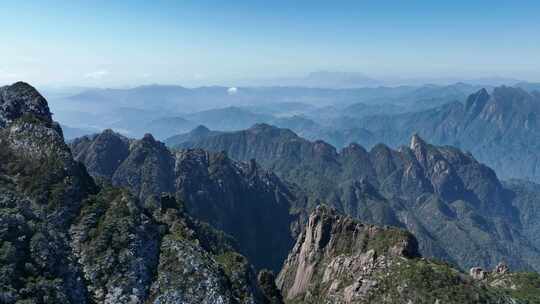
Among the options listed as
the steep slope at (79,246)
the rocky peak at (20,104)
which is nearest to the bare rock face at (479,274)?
the steep slope at (79,246)

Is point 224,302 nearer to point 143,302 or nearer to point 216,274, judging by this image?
point 216,274

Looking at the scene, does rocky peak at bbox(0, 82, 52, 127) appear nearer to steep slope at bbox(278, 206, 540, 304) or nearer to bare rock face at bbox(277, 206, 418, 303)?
bare rock face at bbox(277, 206, 418, 303)

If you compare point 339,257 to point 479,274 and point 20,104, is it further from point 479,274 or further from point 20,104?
point 20,104

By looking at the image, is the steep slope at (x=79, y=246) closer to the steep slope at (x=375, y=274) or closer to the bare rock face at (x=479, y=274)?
the steep slope at (x=375, y=274)

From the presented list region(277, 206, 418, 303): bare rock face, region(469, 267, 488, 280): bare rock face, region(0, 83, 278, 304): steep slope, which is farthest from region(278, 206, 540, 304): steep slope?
region(0, 83, 278, 304): steep slope

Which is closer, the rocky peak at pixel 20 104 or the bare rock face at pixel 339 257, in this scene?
the bare rock face at pixel 339 257

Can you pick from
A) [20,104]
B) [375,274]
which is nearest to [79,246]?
[20,104]
